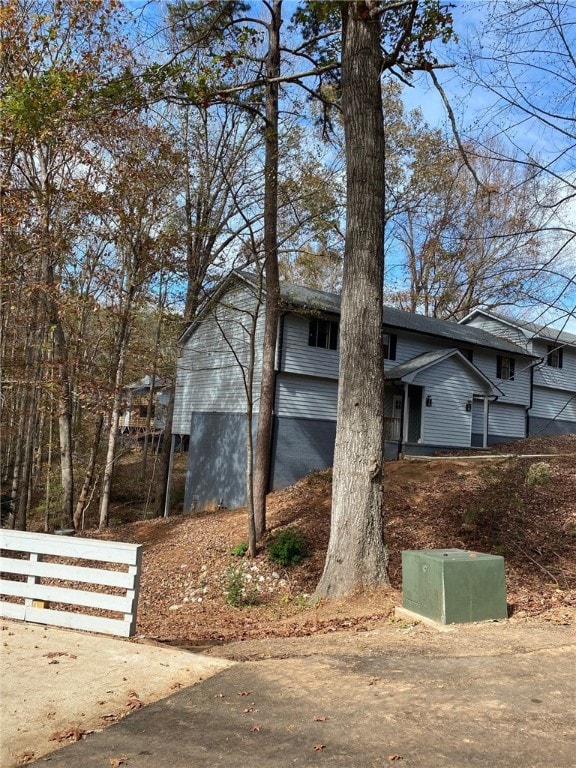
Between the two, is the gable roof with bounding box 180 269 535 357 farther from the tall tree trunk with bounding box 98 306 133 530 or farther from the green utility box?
the green utility box

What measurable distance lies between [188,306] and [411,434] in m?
9.50

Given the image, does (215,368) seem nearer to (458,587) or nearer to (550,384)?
(458,587)

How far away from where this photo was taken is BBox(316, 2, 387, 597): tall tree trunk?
7.75 metres

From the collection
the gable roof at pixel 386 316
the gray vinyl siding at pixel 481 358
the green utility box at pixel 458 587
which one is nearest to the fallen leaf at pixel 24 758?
the green utility box at pixel 458 587

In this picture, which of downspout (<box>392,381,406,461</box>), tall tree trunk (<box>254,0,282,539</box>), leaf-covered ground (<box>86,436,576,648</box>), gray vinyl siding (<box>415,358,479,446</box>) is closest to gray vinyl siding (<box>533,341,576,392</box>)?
gray vinyl siding (<box>415,358,479,446</box>)

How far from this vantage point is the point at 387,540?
11305 millimetres

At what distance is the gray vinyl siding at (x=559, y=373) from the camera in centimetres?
2852

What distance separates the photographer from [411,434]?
22688 mm

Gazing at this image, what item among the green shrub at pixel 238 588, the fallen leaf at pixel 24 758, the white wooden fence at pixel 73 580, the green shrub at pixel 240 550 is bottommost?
the green shrub at pixel 238 588

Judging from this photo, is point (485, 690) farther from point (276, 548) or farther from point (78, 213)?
point (78, 213)

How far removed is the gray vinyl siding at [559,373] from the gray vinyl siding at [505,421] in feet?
6.66

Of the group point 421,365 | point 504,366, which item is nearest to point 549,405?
point 504,366

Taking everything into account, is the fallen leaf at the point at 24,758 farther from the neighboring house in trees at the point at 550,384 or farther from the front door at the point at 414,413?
the neighboring house in trees at the point at 550,384

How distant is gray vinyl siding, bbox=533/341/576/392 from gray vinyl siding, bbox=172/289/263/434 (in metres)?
15.0
